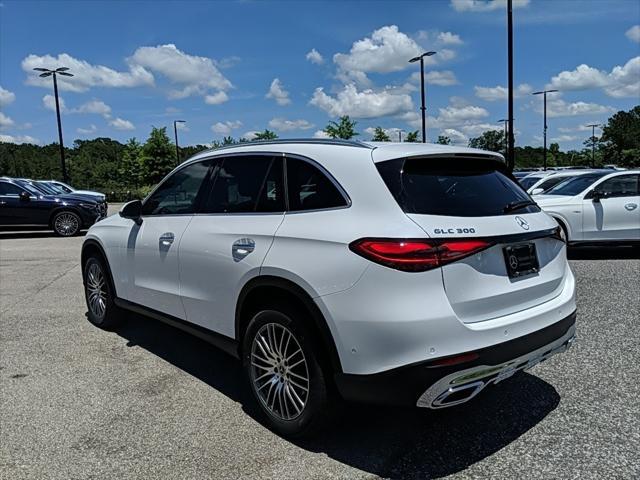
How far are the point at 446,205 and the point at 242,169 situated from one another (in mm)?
1570

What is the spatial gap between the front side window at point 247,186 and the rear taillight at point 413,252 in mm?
845

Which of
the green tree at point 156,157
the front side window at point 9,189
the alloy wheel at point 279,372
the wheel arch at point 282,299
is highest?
the green tree at point 156,157

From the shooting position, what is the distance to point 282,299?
324 centimetres

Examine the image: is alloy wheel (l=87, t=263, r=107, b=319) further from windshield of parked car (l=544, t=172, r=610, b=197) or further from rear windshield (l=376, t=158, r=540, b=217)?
windshield of parked car (l=544, t=172, r=610, b=197)

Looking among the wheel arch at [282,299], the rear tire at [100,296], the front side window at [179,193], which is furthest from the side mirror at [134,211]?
the wheel arch at [282,299]

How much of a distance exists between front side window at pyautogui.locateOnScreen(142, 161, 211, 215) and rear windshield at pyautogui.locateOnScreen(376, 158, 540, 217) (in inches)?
70.3

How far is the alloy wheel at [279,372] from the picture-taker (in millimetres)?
3186

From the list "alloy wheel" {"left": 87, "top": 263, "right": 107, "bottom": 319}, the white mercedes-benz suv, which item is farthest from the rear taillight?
"alloy wheel" {"left": 87, "top": 263, "right": 107, "bottom": 319}

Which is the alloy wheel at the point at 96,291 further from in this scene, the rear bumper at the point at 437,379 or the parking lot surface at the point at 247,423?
the rear bumper at the point at 437,379

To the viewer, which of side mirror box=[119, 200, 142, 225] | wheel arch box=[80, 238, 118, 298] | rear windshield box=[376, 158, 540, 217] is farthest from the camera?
wheel arch box=[80, 238, 118, 298]

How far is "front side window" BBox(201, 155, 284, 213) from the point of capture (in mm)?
3520

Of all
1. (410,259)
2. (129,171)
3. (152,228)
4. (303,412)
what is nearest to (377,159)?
(410,259)

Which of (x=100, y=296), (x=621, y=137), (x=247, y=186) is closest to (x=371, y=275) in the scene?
(x=247, y=186)

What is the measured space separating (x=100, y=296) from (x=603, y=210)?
8.47 m
